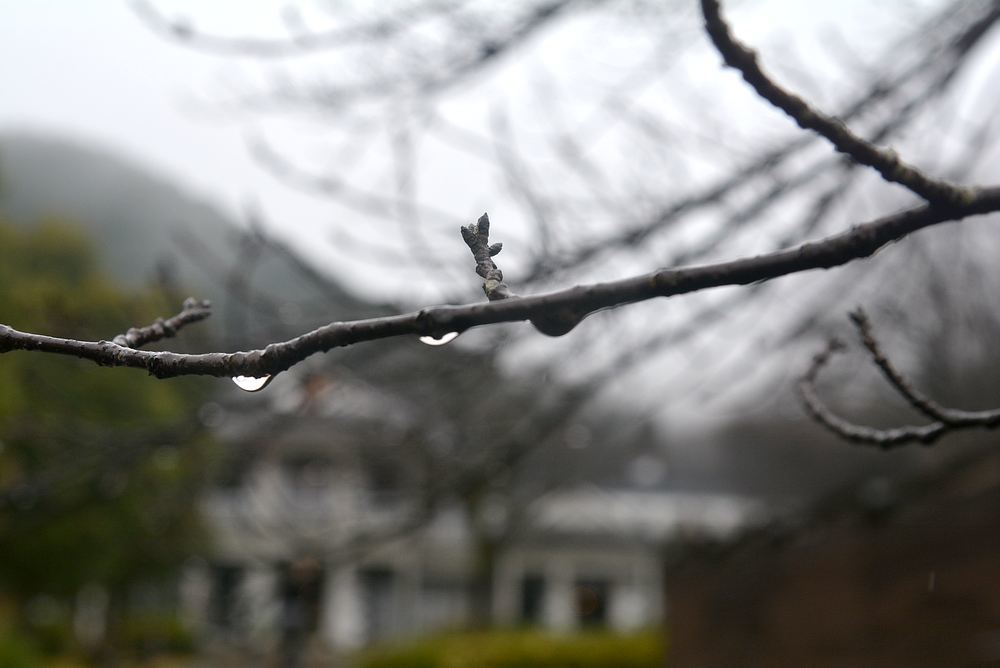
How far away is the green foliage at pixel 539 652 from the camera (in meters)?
16.0

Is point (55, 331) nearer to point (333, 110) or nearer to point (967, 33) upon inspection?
point (333, 110)

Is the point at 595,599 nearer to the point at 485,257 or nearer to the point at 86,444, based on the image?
the point at 86,444

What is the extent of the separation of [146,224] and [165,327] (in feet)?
101

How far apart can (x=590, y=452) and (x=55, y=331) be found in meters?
8.27

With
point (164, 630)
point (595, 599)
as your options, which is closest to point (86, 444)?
point (164, 630)

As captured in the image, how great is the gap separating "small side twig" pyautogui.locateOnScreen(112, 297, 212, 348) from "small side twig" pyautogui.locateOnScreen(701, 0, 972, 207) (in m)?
0.92

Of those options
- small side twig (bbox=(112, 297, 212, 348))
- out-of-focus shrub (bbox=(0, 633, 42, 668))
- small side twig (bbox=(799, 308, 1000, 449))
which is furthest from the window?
small side twig (bbox=(112, 297, 212, 348))

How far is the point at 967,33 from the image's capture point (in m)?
3.93

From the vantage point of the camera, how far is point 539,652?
16.4 m

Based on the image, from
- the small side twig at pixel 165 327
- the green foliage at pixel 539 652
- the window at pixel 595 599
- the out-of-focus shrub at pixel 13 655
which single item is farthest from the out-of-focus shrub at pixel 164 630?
the small side twig at pixel 165 327

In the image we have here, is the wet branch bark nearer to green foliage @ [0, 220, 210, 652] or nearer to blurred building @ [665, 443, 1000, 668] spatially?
green foliage @ [0, 220, 210, 652]

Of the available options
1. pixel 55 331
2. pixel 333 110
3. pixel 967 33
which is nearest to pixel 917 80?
pixel 967 33

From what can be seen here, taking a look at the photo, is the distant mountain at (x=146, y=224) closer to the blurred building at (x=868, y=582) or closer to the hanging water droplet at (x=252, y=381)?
the hanging water droplet at (x=252, y=381)

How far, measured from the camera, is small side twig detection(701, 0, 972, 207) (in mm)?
1116
